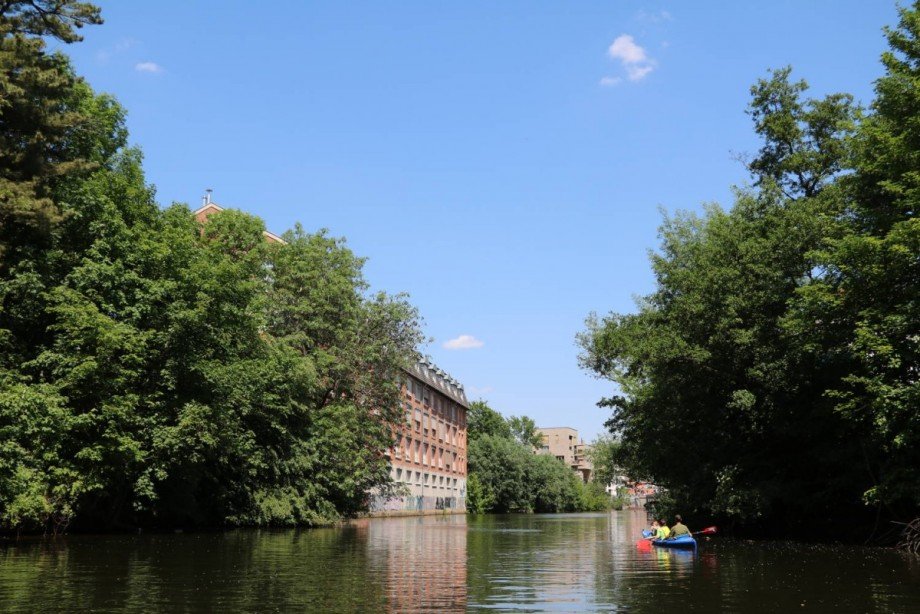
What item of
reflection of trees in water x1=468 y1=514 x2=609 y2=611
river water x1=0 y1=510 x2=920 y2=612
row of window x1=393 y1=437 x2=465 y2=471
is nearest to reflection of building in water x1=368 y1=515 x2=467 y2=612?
river water x1=0 y1=510 x2=920 y2=612

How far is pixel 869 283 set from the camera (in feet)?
82.2

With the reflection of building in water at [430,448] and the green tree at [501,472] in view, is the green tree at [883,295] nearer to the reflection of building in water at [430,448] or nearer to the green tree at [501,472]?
the reflection of building in water at [430,448]

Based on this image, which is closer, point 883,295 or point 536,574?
point 536,574

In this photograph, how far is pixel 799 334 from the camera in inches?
1123

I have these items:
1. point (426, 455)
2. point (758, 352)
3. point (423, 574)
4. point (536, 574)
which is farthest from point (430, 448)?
point (423, 574)

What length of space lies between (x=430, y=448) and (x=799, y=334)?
65.7 metres

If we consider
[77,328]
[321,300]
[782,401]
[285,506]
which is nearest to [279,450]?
[285,506]

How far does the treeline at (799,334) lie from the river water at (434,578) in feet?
13.4

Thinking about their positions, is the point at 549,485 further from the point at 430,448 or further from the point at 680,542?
the point at 680,542

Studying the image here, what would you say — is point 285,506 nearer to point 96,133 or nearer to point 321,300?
point 321,300

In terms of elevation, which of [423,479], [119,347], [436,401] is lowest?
[423,479]

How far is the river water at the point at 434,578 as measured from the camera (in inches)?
514

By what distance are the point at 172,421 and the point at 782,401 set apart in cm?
2397

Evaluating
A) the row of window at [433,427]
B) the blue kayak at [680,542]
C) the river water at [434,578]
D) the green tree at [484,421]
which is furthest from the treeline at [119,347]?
the green tree at [484,421]
